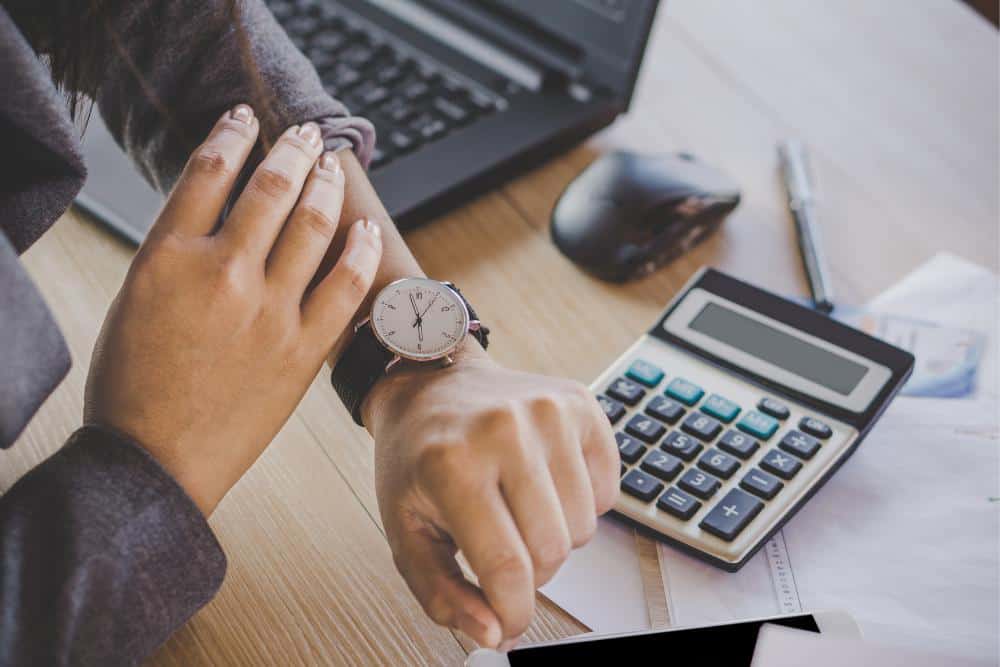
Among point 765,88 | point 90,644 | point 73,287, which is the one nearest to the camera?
point 90,644

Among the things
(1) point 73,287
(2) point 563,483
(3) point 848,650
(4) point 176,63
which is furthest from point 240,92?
(3) point 848,650

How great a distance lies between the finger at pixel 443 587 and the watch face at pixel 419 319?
0.10m

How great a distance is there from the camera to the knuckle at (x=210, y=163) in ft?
1.61

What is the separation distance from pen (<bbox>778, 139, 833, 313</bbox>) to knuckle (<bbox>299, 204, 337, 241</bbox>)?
0.35m

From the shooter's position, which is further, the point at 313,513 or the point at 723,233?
the point at 723,233

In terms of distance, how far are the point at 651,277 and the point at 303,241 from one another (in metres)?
0.29

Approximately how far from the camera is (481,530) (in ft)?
1.36

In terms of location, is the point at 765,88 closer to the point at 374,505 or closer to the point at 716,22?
the point at 716,22

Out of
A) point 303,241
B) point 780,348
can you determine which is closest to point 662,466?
point 780,348

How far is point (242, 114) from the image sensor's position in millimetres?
548

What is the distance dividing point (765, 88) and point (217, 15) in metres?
0.50

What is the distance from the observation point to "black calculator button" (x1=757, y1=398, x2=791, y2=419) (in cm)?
56

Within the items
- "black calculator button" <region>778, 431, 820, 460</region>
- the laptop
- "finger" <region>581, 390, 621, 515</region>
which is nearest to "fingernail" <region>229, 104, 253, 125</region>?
the laptop

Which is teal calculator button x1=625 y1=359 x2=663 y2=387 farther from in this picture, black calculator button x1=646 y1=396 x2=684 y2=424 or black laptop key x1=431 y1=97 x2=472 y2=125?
black laptop key x1=431 y1=97 x2=472 y2=125
